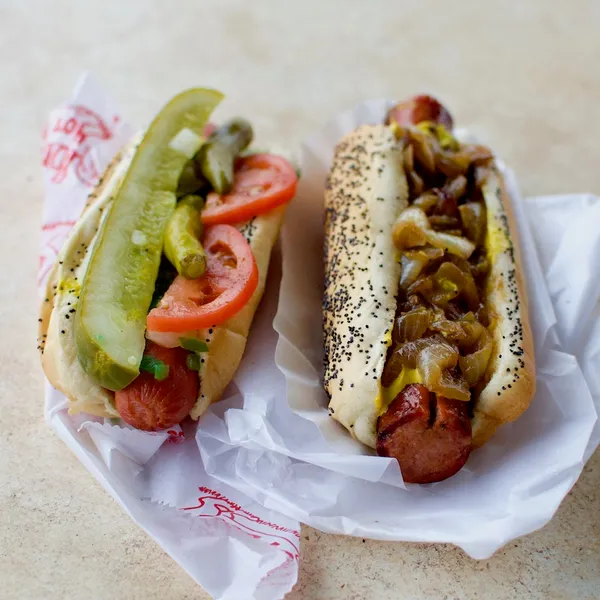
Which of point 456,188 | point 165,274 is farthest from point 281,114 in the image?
point 165,274

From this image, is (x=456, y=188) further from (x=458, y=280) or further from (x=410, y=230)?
(x=458, y=280)

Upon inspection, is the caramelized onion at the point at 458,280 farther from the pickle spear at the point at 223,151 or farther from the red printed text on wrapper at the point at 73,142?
the red printed text on wrapper at the point at 73,142

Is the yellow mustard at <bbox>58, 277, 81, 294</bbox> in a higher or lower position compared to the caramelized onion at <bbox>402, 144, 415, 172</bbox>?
lower

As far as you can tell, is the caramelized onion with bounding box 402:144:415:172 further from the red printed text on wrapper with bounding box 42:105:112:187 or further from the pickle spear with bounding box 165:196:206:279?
the red printed text on wrapper with bounding box 42:105:112:187

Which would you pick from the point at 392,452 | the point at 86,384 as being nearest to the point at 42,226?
the point at 86,384

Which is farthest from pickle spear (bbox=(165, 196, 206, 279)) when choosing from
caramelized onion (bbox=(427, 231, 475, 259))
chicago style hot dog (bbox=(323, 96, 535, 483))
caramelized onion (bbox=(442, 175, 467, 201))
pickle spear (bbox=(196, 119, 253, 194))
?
caramelized onion (bbox=(442, 175, 467, 201))

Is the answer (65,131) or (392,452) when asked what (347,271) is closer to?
(392,452)
